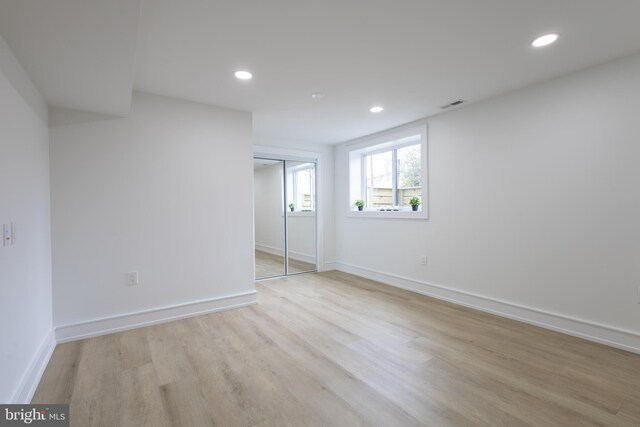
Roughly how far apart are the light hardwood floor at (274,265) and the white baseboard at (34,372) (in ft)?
9.30

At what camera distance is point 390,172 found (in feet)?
15.9

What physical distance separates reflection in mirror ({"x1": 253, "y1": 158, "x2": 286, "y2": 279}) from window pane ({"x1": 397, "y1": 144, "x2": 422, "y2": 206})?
1963 millimetres

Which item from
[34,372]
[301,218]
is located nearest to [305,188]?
[301,218]

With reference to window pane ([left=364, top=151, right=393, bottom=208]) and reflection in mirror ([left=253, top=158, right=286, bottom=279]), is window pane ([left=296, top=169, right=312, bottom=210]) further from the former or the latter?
window pane ([left=364, top=151, right=393, bottom=208])

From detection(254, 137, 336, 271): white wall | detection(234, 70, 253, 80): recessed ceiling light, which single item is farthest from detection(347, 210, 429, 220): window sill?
detection(234, 70, 253, 80): recessed ceiling light

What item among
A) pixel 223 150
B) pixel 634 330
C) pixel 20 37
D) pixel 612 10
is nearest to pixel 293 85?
pixel 223 150

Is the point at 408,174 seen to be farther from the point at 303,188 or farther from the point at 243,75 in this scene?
the point at 243,75

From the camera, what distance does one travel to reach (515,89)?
3.01 m

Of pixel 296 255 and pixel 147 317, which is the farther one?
pixel 296 255

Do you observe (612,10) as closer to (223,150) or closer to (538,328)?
(538,328)

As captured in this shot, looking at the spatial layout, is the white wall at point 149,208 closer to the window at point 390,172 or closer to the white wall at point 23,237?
the white wall at point 23,237

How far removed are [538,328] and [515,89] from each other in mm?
2353

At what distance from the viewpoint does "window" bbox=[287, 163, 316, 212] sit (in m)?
5.41

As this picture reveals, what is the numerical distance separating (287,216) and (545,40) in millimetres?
4053
